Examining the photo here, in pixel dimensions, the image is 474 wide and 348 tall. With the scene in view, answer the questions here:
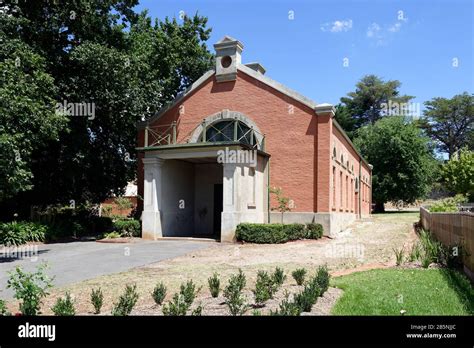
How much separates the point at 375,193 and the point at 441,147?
33927 millimetres

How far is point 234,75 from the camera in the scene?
22516 millimetres

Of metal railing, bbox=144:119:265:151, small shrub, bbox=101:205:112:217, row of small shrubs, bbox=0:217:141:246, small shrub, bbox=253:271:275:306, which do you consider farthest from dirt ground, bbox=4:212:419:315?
small shrub, bbox=101:205:112:217

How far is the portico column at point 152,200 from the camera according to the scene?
2009cm

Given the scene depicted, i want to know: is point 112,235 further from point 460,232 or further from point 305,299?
point 305,299

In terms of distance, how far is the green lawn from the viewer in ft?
20.8

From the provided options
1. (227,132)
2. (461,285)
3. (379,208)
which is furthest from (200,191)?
(379,208)

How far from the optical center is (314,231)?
62.9 ft

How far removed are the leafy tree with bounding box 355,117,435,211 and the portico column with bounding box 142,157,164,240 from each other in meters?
29.3

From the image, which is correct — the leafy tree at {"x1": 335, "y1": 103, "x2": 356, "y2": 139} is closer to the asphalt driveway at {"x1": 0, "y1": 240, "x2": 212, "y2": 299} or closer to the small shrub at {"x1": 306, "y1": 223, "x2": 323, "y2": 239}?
the small shrub at {"x1": 306, "y1": 223, "x2": 323, "y2": 239}

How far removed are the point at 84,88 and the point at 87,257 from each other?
9825mm

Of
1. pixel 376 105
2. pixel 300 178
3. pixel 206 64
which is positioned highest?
pixel 376 105

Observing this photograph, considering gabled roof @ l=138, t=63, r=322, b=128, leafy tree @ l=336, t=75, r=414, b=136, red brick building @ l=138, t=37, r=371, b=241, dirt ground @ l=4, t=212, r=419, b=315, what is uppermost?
leafy tree @ l=336, t=75, r=414, b=136
